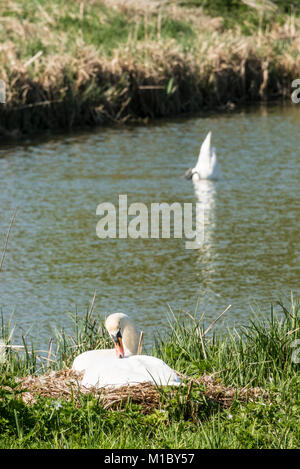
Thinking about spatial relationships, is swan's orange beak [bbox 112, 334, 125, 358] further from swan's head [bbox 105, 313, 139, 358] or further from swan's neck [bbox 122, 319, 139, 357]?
swan's neck [bbox 122, 319, 139, 357]

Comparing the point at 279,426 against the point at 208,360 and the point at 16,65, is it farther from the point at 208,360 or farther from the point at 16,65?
the point at 16,65

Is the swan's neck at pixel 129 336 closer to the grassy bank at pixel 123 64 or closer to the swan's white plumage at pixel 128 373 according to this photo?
the swan's white plumage at pixel 128 373

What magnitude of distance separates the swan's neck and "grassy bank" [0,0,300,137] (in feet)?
39.9

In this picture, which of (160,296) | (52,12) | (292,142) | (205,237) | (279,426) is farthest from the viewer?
(52,12)

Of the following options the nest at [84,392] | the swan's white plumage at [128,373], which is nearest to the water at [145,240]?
the nest at [84,392]

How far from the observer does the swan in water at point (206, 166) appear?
1408cm

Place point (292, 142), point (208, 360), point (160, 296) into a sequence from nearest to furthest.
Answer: point (208, 360) → point (160, 296) → point (292, 142)

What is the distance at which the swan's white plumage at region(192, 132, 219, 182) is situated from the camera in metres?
14.1

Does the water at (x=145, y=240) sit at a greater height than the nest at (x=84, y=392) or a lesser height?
lesser

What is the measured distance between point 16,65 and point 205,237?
26.8 ft

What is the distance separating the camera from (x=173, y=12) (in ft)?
88.9

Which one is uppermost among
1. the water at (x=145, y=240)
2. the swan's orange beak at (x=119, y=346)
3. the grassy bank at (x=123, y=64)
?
the grassy bank at (x=123, y=64)

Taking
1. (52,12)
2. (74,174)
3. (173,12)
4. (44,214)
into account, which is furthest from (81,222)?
(173,12)

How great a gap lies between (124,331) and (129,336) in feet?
0.16
